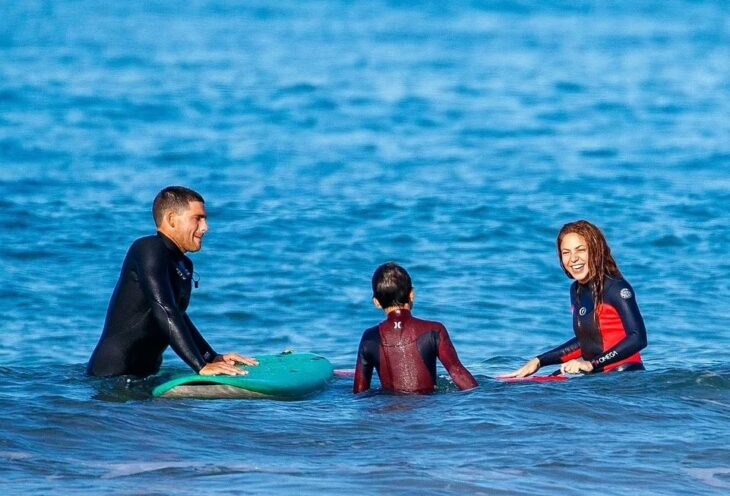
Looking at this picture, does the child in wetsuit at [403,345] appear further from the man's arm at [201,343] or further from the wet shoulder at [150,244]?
the wet shoulder at [150,244]

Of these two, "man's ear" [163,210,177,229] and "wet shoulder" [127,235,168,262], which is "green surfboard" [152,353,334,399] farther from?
"man's ear" [163,210,177,229]

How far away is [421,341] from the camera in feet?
25.0

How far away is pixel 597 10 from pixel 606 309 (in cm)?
2907

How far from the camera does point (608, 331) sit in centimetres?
820

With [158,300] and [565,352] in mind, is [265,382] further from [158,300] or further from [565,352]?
[565,352]

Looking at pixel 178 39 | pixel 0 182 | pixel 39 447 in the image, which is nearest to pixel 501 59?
pixel 178 39

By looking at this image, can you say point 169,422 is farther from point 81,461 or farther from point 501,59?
point 501,59

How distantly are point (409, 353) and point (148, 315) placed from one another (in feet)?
5.33

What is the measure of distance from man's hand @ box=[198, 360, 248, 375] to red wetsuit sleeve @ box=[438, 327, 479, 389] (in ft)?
4.19

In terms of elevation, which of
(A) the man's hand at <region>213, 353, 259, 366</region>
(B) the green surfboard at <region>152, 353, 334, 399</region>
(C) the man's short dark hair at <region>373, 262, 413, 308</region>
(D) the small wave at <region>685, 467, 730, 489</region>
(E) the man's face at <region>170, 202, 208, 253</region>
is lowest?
(D) the small wave at <region>685, 467, 730, 489</region>

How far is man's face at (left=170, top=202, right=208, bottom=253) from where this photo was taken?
7.86 metres

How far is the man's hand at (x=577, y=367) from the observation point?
8.16 meters

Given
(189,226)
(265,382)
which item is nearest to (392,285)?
(265,382)

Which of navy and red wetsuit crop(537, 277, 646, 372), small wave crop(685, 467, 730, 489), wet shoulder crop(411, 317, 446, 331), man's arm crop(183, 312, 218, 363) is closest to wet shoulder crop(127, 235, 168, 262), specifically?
man's arm crop(183, 312, 218, 363)
